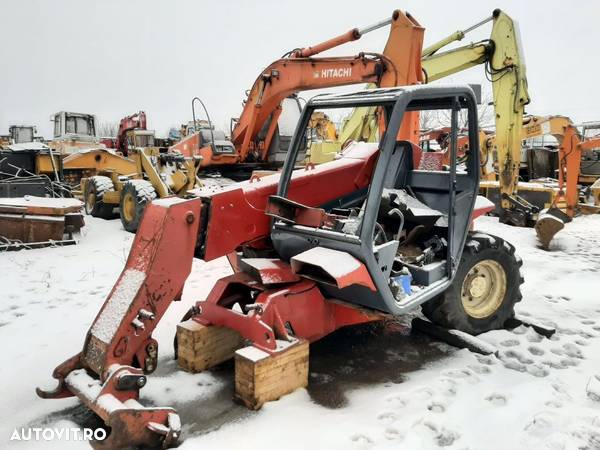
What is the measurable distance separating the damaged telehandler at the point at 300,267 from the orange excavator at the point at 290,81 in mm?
2602

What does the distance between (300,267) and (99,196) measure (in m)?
8.05

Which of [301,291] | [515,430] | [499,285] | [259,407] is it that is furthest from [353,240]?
[499,285]

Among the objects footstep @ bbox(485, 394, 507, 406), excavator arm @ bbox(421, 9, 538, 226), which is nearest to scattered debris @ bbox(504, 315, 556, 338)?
footstep @ bbox(485, 394, 507, 406)

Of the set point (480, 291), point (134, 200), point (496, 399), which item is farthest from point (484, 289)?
point (134, 200)

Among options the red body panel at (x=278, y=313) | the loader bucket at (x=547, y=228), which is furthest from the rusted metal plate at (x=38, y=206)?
the loader bucket at (x=547, y=228)

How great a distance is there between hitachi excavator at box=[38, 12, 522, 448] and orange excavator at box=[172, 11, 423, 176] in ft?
8.49

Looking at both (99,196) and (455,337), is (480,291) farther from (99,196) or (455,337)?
(99,196)

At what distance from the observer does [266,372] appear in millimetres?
3098

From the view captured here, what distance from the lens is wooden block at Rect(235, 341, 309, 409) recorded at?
306cm

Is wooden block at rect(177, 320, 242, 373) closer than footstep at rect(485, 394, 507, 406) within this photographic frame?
No

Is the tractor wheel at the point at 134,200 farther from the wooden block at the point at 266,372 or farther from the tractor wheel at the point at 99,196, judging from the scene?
the wooden block at the point at 266,372

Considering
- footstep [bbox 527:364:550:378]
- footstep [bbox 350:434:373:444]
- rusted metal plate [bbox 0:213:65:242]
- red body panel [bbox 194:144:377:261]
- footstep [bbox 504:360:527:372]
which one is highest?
red body panel [bbox 194:144:377:261]

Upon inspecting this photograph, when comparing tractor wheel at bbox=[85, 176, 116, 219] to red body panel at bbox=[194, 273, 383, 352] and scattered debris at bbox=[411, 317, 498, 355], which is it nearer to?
red body panel at bbox=[194, 273, 383, 352]

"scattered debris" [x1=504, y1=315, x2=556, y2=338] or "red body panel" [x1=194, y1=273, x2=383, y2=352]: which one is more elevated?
"red body panel" [x1=194, y1=273, x2=383, y2=352]
